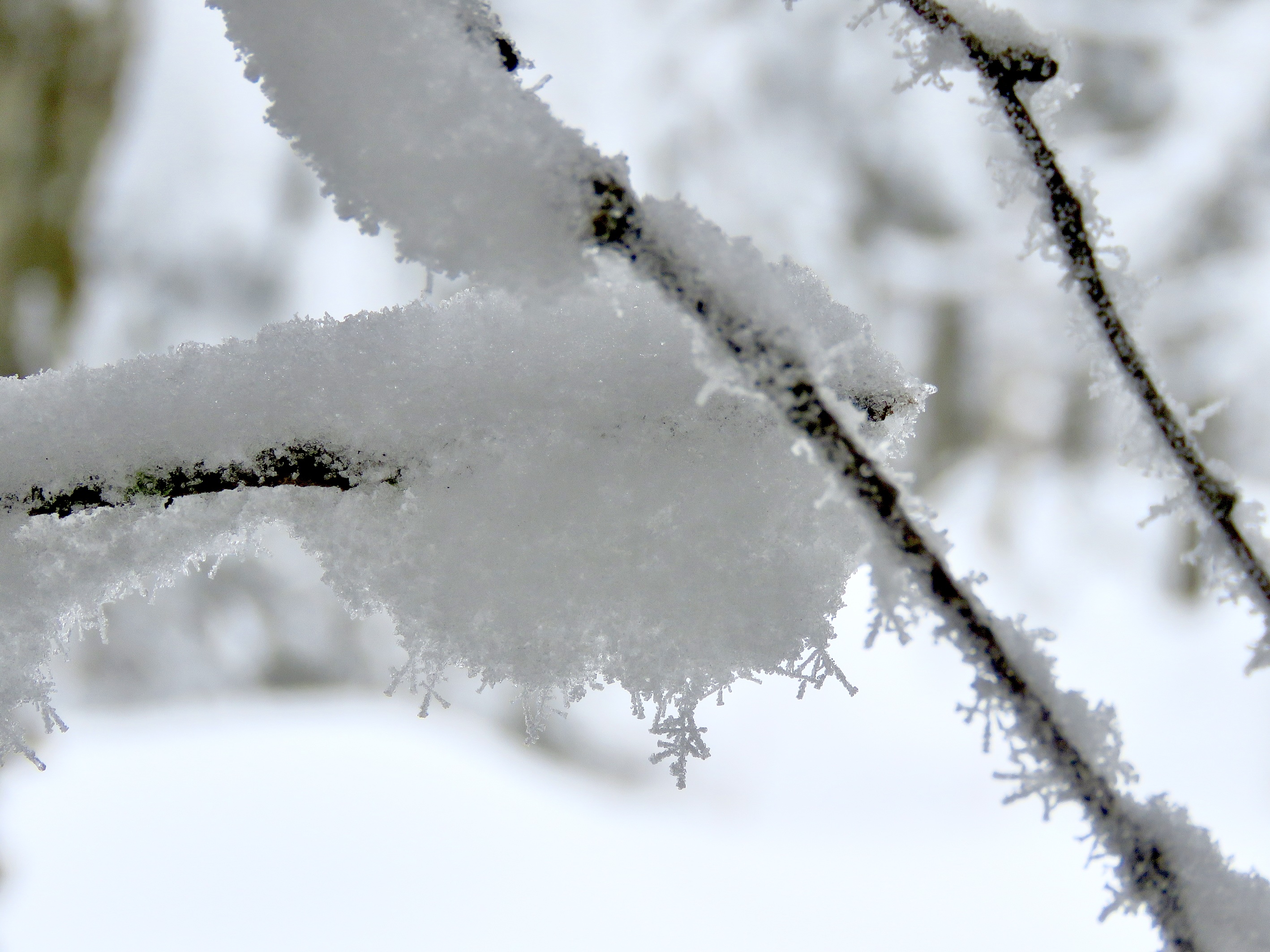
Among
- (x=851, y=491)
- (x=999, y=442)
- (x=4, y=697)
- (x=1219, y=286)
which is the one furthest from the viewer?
(x=999, y=442)

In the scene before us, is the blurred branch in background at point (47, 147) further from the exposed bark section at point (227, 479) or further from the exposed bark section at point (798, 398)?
the exposed bark section at point (798, 398)

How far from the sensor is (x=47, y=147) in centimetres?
137

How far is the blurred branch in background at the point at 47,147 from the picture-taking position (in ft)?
4.29

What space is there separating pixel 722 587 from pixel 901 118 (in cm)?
151

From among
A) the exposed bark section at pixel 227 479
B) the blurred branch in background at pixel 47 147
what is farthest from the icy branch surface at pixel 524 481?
the blurred branch in background at pixel 47 147

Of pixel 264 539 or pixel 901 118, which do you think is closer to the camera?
pixel 264 539

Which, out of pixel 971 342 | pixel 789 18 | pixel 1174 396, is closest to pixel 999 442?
pixel 971 342

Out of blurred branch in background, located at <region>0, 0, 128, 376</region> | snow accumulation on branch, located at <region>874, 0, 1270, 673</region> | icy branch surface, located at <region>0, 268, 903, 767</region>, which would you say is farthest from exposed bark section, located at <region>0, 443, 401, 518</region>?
blurred branch in background, located at <region>0, 0, 128, 376</region>

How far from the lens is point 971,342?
1634 mm

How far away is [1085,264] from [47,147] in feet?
5.69

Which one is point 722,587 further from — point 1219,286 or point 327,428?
point 1219,286

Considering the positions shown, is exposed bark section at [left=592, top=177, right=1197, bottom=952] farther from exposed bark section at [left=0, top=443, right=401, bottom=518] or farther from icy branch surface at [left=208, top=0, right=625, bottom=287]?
exposed bark section at [left=0, top=443, right=401, bottom=518]

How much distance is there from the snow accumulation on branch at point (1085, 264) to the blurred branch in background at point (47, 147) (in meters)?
1.61

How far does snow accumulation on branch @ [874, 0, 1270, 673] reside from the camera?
23 cm
